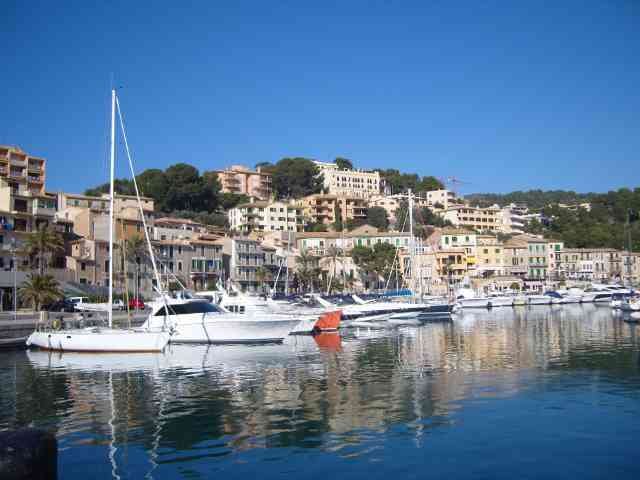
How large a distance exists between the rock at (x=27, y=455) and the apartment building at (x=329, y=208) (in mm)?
148690

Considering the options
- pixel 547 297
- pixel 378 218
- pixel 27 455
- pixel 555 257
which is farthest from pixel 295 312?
pixel 378 218

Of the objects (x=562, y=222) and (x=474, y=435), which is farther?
(x=562, y=222)

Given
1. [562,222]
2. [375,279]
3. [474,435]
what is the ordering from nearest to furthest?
1. [474,435]
2. [375,279]
3. [562,222]

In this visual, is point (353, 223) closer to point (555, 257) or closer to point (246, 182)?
point (246, 182)

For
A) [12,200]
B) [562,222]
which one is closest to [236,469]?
[12,200]

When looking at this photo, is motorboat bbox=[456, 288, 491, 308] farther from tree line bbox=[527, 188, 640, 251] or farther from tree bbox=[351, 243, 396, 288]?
tree line bbox=[527, 188, 640, 251]

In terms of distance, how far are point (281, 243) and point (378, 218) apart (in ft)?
157

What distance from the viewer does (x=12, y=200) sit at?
80000 mm

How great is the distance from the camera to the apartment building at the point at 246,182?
178000mm

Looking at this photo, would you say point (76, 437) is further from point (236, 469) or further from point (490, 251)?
point (490, 251)

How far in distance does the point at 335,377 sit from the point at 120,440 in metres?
12.1

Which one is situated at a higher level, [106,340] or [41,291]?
[41,291]

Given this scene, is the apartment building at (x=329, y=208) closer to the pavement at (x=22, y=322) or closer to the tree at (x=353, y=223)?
the tree at (x=353, y=223)

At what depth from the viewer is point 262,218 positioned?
5748 inches
